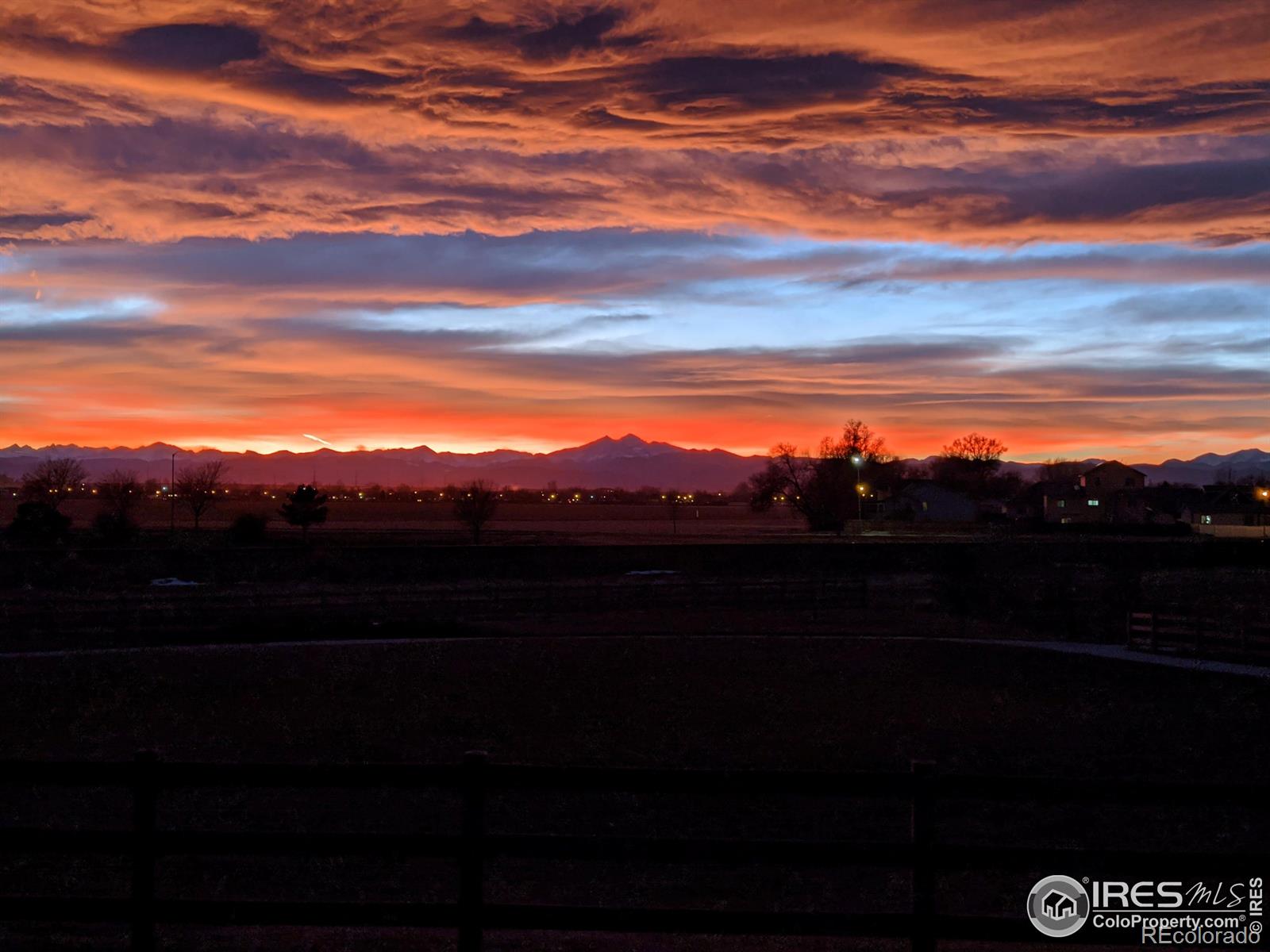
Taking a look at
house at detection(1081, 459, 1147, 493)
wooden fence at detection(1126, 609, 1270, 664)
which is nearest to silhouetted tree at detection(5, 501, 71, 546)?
wooden fence at detection(1126, 609, 1270, 664)

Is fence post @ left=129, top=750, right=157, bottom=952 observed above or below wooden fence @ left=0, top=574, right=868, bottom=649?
above

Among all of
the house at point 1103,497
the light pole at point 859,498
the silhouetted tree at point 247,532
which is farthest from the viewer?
the house at point 1103,497

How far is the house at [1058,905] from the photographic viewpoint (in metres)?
6.42

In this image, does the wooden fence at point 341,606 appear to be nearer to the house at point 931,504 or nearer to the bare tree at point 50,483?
the bare tree at point 50,483

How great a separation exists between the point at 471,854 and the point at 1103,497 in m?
153

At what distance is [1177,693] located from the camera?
84.2 ft

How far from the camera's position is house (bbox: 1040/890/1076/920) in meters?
6.42

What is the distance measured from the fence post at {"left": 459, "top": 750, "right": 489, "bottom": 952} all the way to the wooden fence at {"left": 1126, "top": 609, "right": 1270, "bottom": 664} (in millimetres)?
28169

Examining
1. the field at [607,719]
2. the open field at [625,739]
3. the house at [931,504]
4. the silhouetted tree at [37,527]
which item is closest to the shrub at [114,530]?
the silhouetted tree at [37,527]

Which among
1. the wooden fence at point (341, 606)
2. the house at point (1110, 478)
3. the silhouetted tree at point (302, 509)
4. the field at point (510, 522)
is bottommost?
the wooden fence at point (341, 606)

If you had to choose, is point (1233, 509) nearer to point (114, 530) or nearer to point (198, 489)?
point (198, 489)

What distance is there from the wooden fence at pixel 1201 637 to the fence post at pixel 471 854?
92.4ft

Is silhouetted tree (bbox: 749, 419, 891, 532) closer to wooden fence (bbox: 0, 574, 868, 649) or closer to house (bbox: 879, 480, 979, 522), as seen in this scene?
house (bbox: 879, 480, 979, 522)

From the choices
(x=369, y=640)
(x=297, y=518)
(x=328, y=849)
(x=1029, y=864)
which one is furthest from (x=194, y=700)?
(x=297, y=518)
